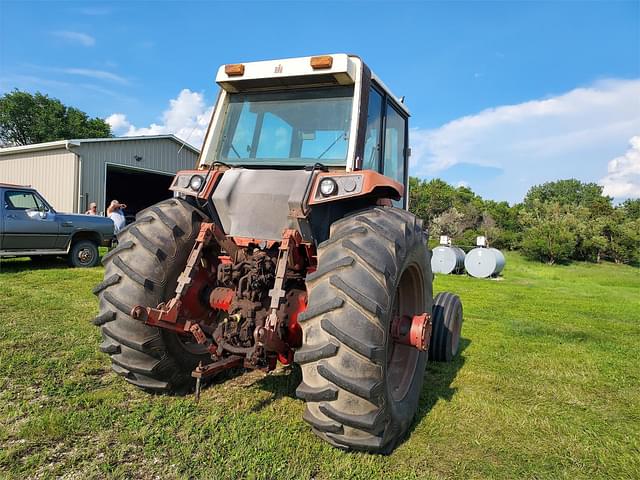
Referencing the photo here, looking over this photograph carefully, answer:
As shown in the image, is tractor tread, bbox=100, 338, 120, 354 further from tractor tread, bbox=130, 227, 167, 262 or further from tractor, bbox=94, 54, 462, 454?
tractor tread, bbox=130, 227, 167, 262

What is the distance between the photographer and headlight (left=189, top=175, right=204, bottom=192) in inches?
140

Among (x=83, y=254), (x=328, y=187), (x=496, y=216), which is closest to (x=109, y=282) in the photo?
(x=328, y=187)

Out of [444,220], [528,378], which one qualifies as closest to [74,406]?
[528,378]

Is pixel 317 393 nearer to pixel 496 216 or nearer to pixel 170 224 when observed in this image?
pixel 170 224

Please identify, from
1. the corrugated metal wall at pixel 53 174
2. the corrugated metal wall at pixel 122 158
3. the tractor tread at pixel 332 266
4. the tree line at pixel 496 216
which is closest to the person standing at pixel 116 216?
the corrugated metal wall at pixel 122 158

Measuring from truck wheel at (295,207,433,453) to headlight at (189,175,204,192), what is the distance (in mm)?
1188

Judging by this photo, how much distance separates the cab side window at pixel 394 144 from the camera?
4438 mm

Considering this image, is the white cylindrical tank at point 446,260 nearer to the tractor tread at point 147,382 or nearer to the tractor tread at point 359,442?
the tractor tread at point 147,382

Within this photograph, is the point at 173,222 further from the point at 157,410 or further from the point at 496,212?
the point at 496,212

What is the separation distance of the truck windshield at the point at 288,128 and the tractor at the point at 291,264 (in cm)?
1

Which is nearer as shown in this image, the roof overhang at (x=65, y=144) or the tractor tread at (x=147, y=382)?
the tractor tread at (x=147, y=382)

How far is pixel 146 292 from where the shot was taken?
129 inches

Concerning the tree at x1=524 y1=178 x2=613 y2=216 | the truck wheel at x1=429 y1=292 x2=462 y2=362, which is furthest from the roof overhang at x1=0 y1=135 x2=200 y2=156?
the tree at x1=524 y1=178 x2=613 y2=216

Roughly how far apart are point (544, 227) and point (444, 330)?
24.9 metres
